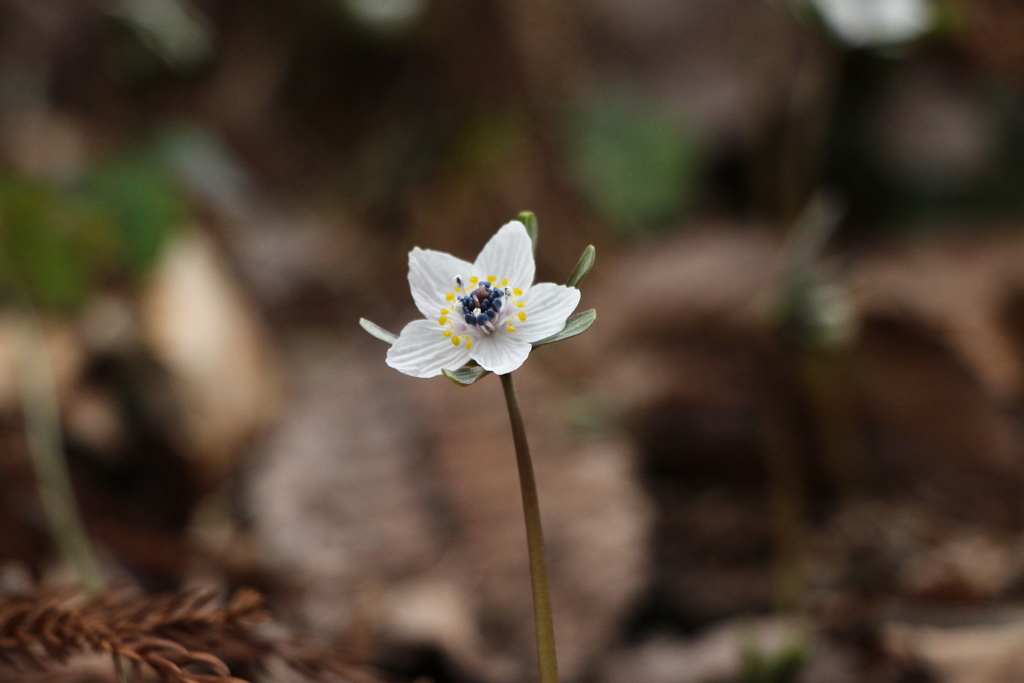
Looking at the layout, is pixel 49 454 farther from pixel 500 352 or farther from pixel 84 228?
pixel 500 352

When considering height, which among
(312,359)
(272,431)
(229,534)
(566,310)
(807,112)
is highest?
(807,112)

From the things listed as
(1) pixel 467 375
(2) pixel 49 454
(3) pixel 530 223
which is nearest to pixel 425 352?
(1) pixel 467 375

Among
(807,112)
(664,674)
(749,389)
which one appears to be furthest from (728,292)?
(664,674)

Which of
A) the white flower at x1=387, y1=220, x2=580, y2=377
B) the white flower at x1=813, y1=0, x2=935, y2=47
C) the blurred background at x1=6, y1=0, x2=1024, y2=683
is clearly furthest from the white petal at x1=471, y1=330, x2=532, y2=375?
the white flower at x1=813, y1=0, x2=935, y2=47

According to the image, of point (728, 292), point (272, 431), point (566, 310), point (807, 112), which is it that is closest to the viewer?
point (566, 310)

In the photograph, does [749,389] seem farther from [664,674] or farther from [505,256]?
[505,256]

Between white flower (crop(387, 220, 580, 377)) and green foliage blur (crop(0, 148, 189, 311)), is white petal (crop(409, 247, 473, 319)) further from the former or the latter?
green foliage blur (crop(0, 148, 189, 311))
